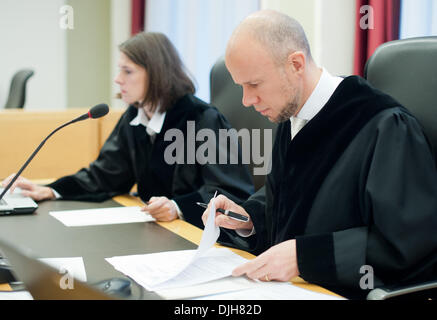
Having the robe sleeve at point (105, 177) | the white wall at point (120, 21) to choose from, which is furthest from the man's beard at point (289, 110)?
the white wall at point (120, 21)

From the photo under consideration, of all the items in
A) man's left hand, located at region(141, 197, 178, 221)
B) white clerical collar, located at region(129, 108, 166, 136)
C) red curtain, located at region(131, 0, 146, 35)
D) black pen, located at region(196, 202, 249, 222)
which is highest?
red curtain, located at region(131, 0, 146, 35)

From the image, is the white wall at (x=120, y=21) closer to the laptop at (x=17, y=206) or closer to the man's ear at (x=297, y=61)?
the laptop at (x=17, y=206)

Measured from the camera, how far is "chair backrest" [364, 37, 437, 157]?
1.60 m

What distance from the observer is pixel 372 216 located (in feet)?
4.72

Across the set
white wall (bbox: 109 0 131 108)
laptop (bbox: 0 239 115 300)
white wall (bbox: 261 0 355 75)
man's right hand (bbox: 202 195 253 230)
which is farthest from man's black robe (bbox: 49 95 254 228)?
white wall (bbox: 109 0 131 108)

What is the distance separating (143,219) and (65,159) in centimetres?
132

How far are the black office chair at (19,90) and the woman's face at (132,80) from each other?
2704mm

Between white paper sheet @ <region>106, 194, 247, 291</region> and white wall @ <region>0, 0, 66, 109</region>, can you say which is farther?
white wall @ <region>0, 0, 66, 109</region>

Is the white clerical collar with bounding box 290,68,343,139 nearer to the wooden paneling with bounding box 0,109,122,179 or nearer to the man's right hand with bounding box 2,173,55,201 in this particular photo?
the man's right hand with bounding box 2,173,55,201

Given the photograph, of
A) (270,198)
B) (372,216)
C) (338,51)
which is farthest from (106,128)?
(372,216)

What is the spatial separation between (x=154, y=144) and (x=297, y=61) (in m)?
1.08

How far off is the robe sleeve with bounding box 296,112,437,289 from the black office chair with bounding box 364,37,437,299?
0.16 metres
